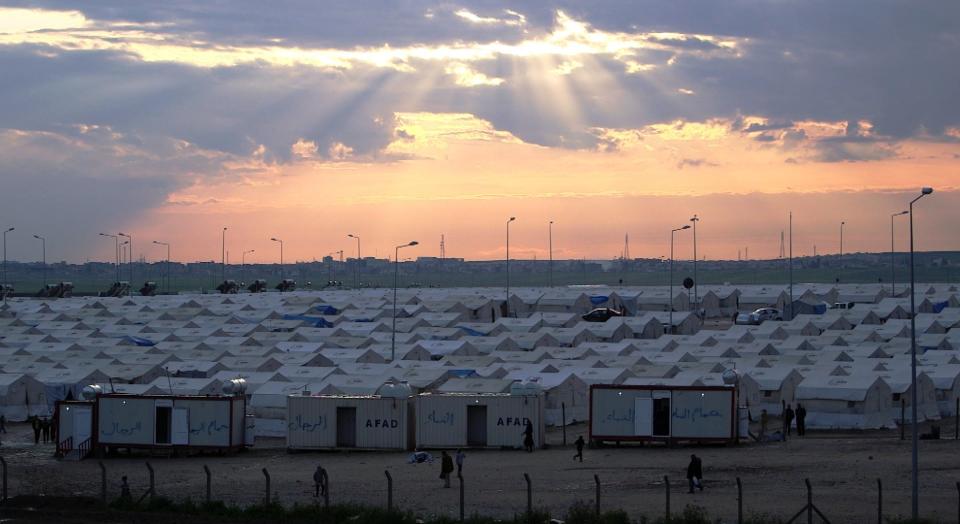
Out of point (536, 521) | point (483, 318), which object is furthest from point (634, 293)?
point (536, 521)

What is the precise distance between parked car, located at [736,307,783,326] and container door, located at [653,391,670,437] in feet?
164

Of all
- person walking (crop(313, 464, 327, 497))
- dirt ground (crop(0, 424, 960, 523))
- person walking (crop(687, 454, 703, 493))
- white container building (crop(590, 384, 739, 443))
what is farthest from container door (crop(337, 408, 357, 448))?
person walking (crop(687, 454, 703, 493))

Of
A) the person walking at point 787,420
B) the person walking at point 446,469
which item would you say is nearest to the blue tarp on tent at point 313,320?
the person walking at point 787,420

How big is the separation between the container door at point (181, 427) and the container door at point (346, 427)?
4.74 meters

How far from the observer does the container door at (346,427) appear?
131 ft

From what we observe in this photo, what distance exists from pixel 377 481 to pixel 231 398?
337 inches

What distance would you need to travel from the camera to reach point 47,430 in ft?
150

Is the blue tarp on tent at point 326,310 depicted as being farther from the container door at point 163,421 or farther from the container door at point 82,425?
the container door at point 163,421

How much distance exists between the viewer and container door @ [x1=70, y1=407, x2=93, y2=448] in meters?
40.8

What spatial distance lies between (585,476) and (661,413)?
6182 mm

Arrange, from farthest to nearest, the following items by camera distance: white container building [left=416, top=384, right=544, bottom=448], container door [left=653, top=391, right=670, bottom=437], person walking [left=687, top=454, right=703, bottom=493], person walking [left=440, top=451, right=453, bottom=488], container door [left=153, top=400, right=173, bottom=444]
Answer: container door [left=153, top=400, right=173, bottom=444], white container building [left=416, top=384, right=544, bottom=448], container door [left=653, top=391, right=670, bottom=437], person walking [left=440, top=451, right=453, bottom=488], person walking [left=687, top=454, right=703, bottom=493]

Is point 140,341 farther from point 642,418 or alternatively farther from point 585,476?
point 585,476

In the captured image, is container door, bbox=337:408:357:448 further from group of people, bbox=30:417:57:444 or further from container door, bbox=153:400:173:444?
group of people, bbox=30:417:57:444

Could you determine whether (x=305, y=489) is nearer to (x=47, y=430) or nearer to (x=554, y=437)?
(x=554, y=437)
